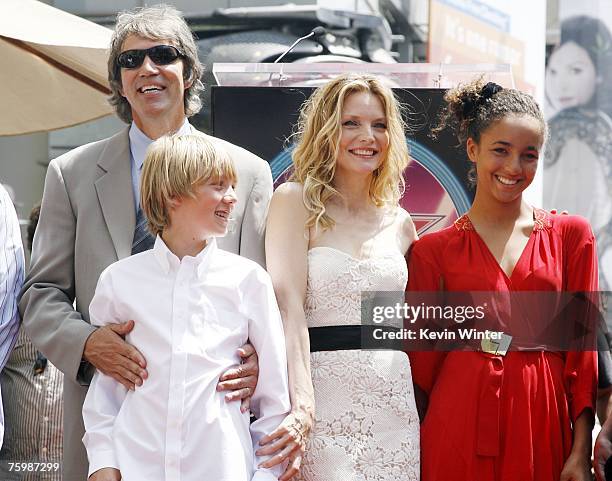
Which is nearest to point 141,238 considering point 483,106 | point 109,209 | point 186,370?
point 109,209

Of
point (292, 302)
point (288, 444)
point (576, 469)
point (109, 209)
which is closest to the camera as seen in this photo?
point (288, 444)

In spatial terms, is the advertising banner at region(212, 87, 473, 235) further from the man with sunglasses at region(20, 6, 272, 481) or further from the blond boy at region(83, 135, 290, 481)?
the blond boy at region(83, 135, 290, 481)

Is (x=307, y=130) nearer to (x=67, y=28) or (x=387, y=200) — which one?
(x=387, y=200)

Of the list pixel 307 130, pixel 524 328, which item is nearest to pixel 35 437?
pixel 307 130

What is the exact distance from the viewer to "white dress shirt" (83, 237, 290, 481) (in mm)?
2715

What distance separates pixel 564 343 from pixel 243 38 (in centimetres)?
463

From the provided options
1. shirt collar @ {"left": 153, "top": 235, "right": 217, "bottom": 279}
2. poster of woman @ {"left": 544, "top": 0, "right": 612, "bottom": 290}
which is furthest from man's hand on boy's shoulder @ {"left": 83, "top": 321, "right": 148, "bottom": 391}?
poster of woman @ {"left": 544, "top": 0, "right": 612, "bottom": 290}

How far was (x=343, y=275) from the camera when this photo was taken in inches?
124

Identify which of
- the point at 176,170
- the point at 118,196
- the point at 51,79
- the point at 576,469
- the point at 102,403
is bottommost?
the point at 576,469

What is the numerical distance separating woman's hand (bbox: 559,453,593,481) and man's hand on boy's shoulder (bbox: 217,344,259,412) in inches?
36.4

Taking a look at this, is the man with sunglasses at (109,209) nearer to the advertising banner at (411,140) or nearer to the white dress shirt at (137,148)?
the white dress shirt at (137,148)

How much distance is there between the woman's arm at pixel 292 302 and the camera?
2.85 metres

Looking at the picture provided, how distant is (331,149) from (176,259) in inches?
27.4

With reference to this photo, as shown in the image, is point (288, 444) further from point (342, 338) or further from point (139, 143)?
point (139, 143)
